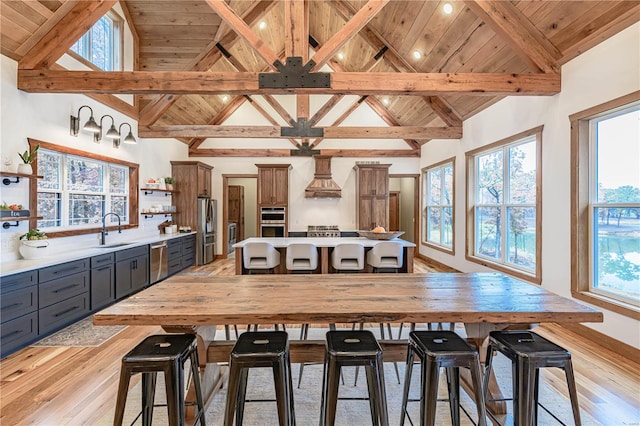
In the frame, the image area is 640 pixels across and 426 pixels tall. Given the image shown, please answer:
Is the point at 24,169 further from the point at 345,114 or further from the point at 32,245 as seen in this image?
the point at 345,114

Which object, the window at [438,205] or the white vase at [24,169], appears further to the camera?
the window at [438,205]

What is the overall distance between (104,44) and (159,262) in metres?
3.55

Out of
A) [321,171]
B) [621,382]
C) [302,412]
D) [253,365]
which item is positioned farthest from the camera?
[321,171]

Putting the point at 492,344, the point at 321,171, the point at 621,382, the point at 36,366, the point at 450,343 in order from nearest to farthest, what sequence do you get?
the point at 450,343, the point at 492,344, the point at 621,382, the point at 36,366, the point at 321,171

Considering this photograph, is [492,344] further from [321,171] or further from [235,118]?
[235,118]

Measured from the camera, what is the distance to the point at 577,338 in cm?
311

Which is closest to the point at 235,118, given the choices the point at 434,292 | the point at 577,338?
the point at 434,292

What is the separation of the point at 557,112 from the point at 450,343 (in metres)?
3.31

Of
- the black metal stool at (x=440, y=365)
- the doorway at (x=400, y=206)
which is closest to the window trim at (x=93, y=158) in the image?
the black metal stool at (x=440, y=365)

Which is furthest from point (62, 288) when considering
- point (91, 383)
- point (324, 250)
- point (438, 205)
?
point (438, 205)

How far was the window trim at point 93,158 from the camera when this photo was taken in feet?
11.1

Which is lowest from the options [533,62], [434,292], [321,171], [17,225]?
[434,292]

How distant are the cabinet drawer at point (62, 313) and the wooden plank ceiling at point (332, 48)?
2387mm

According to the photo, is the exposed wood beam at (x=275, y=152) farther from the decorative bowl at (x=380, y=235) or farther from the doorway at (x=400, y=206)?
the decorative bowl at (x=380, y=235)
